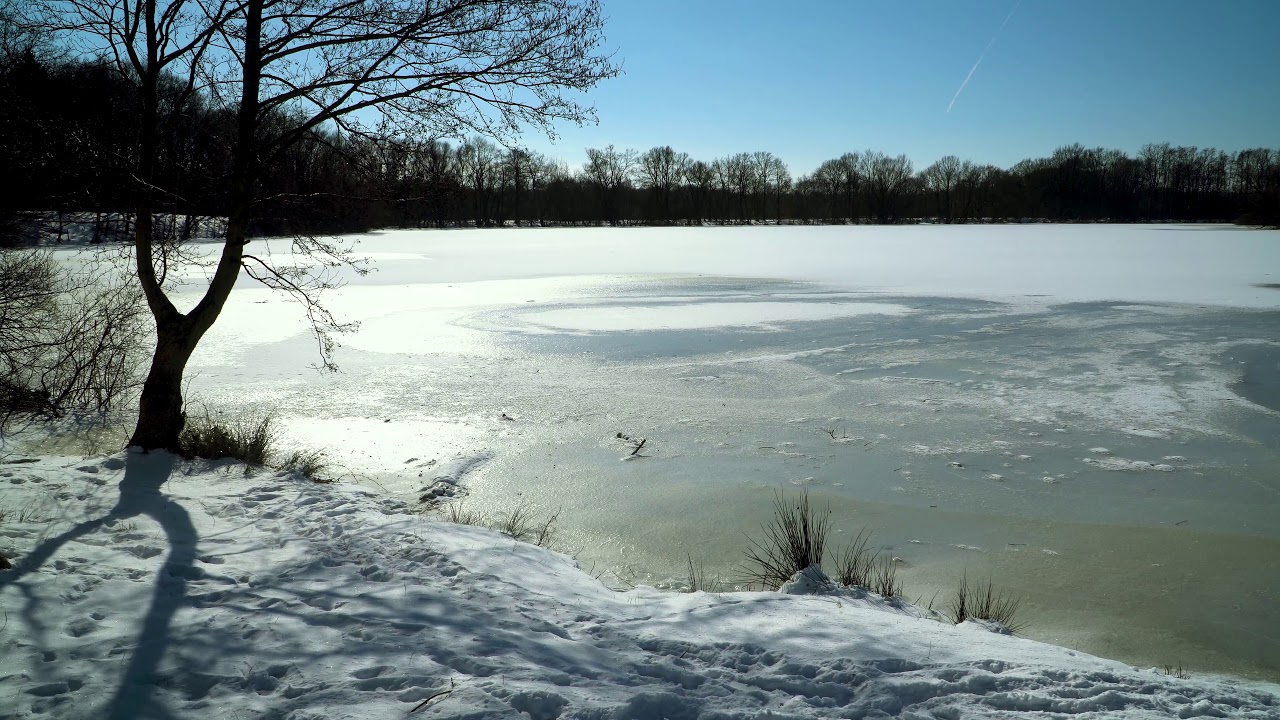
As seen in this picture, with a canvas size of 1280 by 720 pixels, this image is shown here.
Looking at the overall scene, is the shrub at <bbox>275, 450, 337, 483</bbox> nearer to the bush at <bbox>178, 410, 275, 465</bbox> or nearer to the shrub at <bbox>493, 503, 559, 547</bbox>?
the bush at <bbox>178, 410, 275, 465</bbox>

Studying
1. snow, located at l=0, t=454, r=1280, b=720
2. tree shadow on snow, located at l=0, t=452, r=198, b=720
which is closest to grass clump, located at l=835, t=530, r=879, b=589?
snow, located at l=0, t=454, r=1280, b=720

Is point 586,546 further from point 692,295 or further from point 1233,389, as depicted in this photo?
point 692,295

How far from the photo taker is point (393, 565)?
412 centimetres

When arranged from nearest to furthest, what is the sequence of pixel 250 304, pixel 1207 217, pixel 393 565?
1. pixel 393 565
2. pixel 250 304
3. pixel 1207 217

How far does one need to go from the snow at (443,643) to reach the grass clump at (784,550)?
11.9 inches

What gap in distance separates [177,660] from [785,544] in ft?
11.3

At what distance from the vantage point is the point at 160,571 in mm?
3793

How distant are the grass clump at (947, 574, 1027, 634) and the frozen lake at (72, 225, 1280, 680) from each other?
127 millimetres

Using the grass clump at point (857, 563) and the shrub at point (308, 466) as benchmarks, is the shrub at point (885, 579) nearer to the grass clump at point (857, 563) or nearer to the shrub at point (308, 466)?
the grass clump at point (857, 563)

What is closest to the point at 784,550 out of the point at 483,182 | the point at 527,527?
the point at 527,527

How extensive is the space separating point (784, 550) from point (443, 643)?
2.33 m

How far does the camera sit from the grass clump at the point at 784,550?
469cm

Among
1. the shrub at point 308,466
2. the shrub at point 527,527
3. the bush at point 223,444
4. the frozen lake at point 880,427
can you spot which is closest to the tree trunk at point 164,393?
the bush at point 223,444

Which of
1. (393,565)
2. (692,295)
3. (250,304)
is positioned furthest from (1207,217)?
(393,565)
